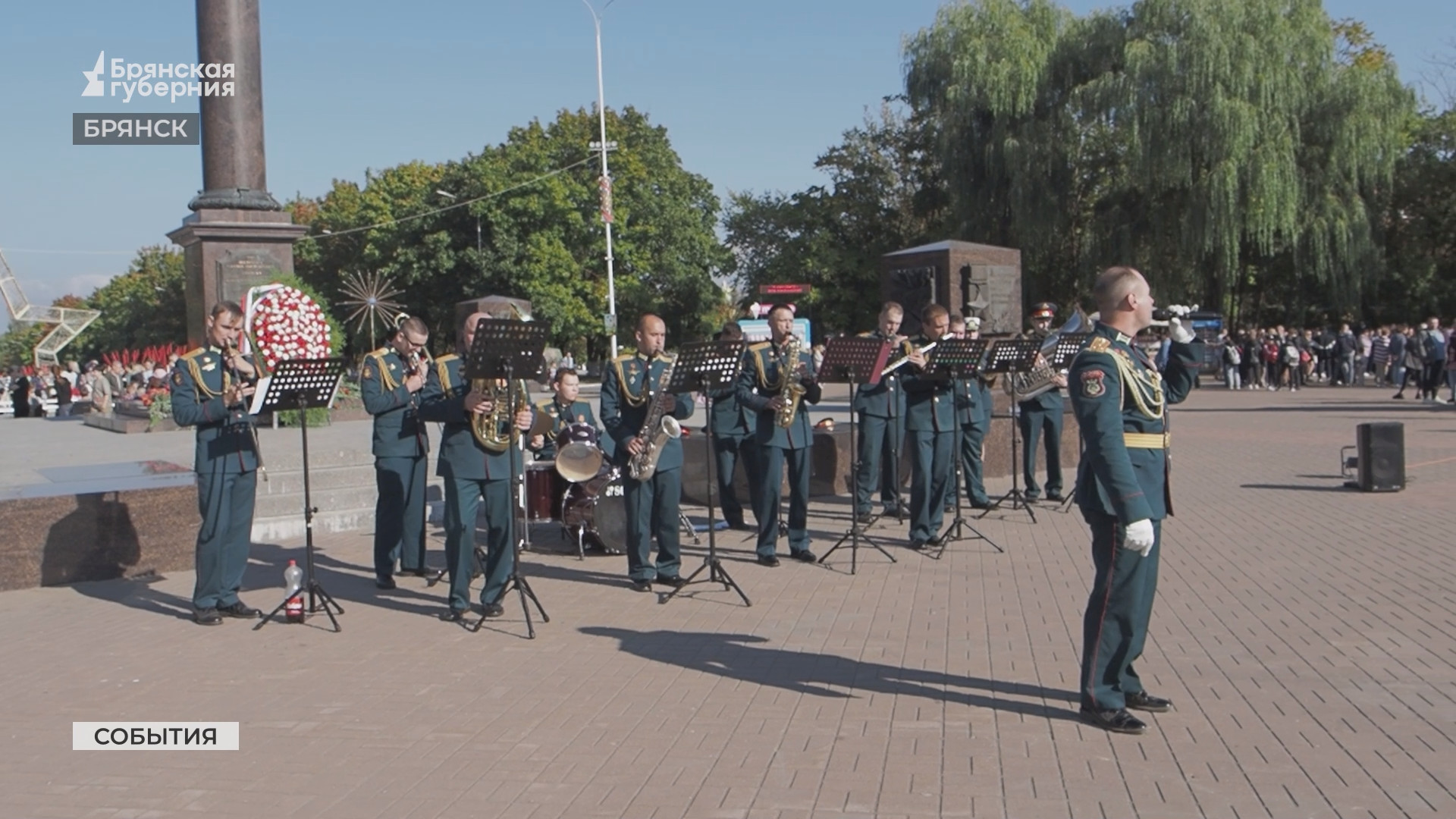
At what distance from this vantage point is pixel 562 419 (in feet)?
37.8

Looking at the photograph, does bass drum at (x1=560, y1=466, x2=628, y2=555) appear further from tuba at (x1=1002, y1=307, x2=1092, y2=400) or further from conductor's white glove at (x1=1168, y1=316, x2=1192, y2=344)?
conductor's white glove at (x1=1168, y1=316, x2=1192, y2=344)

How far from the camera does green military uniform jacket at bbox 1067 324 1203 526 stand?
566cm

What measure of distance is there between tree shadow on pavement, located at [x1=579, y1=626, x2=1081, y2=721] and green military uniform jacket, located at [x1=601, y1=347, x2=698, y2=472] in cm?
167

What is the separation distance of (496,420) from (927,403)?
422 centimetres

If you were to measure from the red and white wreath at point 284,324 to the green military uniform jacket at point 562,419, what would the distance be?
6.11 metres

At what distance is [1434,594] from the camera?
8.55m

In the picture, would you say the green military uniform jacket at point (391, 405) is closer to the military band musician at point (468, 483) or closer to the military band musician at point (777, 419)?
the military band musician at point (468, 483)

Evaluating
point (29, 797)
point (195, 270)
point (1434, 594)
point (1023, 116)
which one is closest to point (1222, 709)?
point (1434, 594)

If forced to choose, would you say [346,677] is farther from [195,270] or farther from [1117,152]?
[1117,152]

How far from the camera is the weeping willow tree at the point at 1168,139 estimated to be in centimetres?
3384

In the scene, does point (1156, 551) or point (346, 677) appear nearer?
point (1156, 551)

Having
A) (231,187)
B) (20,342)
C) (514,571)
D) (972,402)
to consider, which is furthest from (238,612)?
(20,342)

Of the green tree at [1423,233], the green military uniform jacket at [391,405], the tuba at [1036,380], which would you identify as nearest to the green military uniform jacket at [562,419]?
the green military uniform jacket at [391,405]

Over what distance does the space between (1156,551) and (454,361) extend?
469 centimetres
